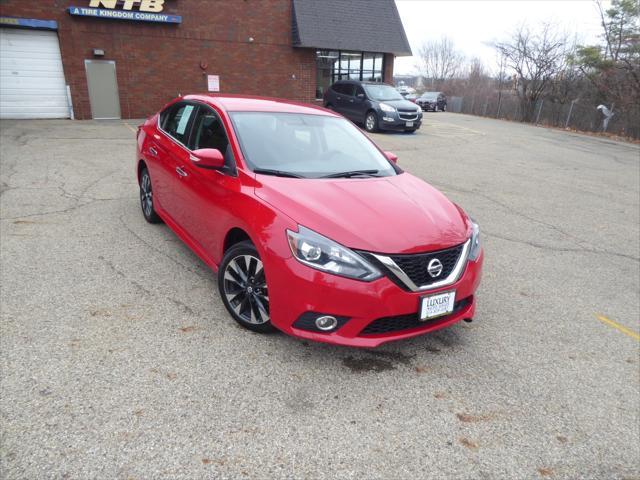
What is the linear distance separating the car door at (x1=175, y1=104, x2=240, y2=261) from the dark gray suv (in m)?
12.6

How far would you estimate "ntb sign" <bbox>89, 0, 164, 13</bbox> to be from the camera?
52.9 feet

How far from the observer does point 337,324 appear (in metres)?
2.84

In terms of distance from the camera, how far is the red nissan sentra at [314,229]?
9.18 ft

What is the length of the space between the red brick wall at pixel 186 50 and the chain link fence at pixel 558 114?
1469 cm

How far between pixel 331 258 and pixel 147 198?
3571 mm

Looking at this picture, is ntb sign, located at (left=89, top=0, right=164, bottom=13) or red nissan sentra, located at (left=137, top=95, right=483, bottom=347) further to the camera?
ntb sign, located at (left=89, top=0, right=164, bottom=13)

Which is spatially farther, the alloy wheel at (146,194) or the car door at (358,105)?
the car door at (358,105)

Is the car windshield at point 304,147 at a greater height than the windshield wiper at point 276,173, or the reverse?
the car windshield at point 304,147

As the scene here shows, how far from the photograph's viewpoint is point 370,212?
3.13 m

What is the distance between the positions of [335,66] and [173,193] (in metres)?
19.3

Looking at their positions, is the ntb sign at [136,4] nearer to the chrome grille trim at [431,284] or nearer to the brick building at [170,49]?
the brick building at [170,49]

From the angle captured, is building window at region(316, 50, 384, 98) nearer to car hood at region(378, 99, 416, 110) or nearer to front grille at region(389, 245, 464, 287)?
car hood at region(378, 99, 416, 110)

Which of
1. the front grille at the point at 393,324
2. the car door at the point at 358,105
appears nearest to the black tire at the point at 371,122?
the car door at the point at 358,105

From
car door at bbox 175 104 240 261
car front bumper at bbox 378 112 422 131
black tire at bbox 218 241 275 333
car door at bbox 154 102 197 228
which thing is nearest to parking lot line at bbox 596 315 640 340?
black tire at bbox 218 241 275 333
